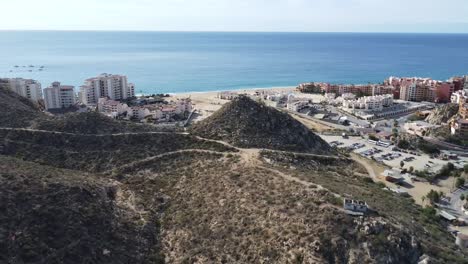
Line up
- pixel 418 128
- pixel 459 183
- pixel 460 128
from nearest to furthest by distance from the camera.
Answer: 1. pixel 459 183
2. pixel 460 128
3. pixel 418 128

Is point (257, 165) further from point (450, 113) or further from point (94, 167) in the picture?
point (450, 113)

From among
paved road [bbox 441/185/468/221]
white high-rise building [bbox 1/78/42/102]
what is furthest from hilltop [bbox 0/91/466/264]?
white high-rise building [bbox 1/78/42/102]

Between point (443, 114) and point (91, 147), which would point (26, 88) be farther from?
point (443, 114)

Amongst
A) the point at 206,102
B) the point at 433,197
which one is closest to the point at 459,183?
the point at 433,197

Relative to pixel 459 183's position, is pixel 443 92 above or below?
above

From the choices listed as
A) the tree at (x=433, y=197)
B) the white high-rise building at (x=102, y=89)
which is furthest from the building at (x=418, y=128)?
the white high-rise building at (x=102, y=89)

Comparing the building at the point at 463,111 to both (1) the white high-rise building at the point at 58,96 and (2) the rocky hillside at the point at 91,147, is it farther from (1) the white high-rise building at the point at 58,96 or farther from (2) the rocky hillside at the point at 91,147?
(1) the white high-rise building at the point at 58,96
